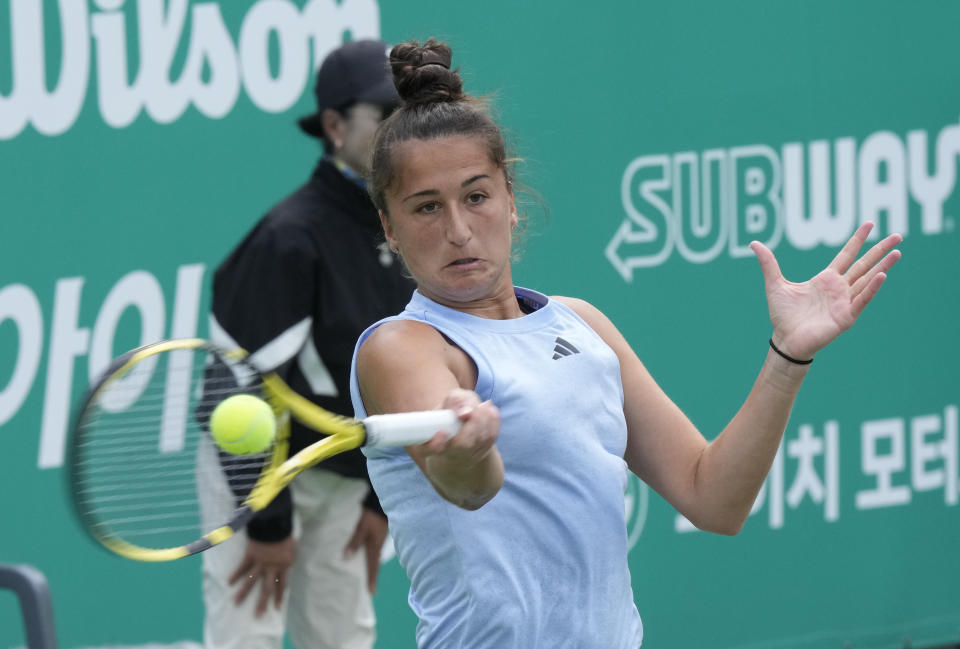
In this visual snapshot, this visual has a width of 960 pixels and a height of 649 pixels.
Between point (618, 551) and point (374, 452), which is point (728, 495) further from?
point (374, 452)

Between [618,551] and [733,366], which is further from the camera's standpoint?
[733,366]

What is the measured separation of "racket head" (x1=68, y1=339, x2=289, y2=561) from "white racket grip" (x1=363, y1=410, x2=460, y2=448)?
0.76 feet

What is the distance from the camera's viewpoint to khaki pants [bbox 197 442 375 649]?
142 inches

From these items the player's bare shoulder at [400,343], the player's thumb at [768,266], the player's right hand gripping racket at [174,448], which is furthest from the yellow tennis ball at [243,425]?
the player's thumb at [768,266]

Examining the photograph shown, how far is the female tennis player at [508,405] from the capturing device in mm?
1918

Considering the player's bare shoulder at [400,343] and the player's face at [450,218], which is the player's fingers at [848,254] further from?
the player's bare shoulder at [400,343]

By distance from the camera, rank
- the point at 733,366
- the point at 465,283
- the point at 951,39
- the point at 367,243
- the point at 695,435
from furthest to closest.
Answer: the point at 951,39
the point at 733,366
the point at 367,243
the point at 695,435
the point at 465,283

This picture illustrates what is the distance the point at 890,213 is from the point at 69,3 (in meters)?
2.64

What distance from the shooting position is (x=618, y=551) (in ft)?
6.59

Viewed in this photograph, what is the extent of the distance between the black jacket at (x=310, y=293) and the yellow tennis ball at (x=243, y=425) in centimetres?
143

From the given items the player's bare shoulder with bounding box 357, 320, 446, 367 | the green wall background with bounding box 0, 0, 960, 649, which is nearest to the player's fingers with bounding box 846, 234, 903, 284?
the player's bare shoulder with bounding box 357, 320, 446, 367

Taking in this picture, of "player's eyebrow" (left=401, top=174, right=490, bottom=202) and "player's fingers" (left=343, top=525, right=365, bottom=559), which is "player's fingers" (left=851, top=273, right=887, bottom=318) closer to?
"player's eyebrow" (left=401, top=174, right=490, bottom=202)

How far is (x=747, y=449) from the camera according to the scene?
2070 mm

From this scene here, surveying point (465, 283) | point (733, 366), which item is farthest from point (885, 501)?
point (465, 283)
